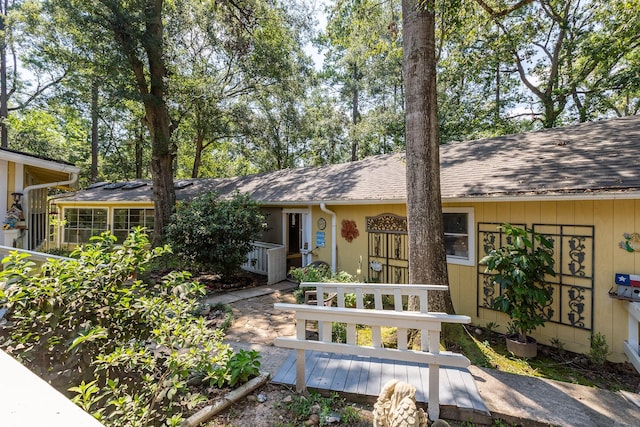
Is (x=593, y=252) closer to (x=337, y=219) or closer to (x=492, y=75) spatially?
(x=337, y=219)

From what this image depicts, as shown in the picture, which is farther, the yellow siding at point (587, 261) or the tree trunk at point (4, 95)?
the tree trunk at point (4, 95)

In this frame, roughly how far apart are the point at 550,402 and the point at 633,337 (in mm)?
2062

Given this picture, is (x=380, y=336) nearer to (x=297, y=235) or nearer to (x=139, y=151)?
(x=297, y=235)

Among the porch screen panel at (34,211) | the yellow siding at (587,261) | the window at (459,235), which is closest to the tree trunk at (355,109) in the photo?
the window at (459,235)

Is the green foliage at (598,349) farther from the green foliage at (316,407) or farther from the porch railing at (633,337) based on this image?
the green foliage at (316,407)

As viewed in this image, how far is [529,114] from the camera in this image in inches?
569

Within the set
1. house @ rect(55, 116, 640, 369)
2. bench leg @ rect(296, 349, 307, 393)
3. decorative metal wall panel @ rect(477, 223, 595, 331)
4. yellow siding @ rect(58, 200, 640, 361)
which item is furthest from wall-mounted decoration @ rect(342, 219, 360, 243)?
bench leg @ rect(296, 349, 307, 393)

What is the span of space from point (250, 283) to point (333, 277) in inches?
116

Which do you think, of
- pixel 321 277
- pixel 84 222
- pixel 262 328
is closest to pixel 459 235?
pixel 321 277

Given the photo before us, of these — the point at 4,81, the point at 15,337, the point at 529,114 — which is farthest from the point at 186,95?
the point at 4,81

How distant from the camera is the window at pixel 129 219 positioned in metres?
13.1

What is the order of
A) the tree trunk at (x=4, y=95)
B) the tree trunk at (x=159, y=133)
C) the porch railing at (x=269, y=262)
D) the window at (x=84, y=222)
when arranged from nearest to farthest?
the porch railing at (x=269, y=262) → the tree trunk at (x=159, y=133) → the window at (x=84, y=222) → the tree trunk at (x=4, y=95)

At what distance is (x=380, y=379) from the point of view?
330cm

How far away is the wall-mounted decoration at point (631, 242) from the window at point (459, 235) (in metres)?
1.99
